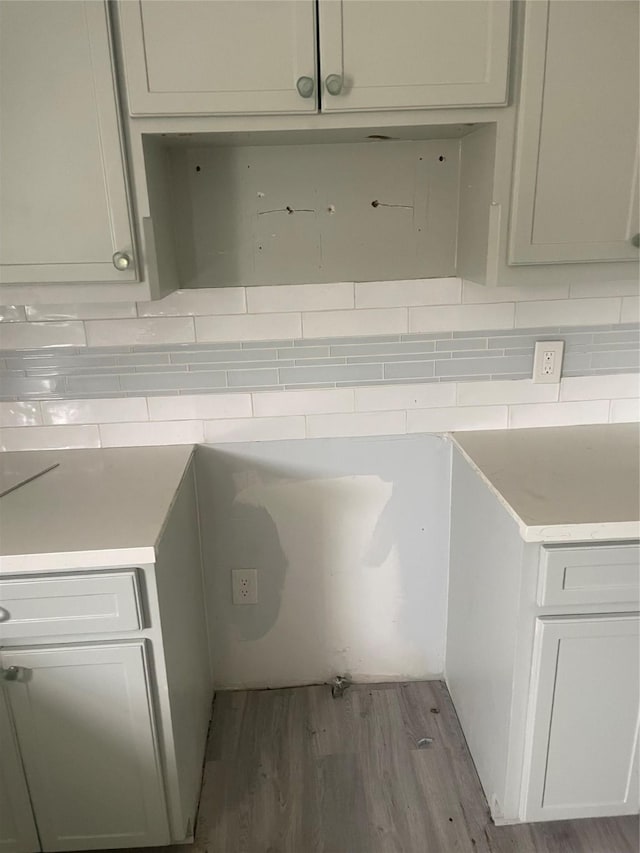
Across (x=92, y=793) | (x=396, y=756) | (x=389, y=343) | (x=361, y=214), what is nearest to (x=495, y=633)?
(x=396, y=756)

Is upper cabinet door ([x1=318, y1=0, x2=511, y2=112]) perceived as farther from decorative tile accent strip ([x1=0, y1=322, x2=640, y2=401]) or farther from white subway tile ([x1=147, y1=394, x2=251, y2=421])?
white subway tile ([x1=147, y1=394, x2=251, y2=421])

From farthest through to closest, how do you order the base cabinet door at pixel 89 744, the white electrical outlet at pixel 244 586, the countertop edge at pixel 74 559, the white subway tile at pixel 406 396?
1. the white electrical outlet at pixel 244 586
2. the white subway tile at pixel 406 396
3. the base cabinet door at pixel 89 744
4. the countertop edge at pixel 74 559

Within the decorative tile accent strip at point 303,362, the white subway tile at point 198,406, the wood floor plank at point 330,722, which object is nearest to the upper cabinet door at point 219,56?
the decorative tile accent strip at point 303,362

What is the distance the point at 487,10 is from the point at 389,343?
78 cm

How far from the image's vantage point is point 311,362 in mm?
1714

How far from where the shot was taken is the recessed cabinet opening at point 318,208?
1.57 m

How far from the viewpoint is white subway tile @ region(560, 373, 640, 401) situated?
176 cm

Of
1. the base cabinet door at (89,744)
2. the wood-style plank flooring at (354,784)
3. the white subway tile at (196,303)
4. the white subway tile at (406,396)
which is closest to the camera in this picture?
the base cabinet door at (89,744)

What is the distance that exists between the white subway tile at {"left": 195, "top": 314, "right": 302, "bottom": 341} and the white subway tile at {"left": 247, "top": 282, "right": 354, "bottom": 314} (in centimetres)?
2

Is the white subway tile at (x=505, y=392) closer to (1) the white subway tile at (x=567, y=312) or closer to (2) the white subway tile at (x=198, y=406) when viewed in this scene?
(1) the white subway tile at (x=567, y=312)

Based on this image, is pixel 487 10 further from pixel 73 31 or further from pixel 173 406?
pixel 173 406

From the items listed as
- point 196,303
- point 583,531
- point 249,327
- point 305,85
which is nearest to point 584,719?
point 583,531

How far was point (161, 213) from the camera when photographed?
1.47m

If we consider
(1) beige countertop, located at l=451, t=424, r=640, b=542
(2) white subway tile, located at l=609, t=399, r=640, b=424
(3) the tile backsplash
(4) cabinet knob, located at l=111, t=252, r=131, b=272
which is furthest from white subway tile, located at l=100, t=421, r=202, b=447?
(2) white subway tile, located at l=609, t=399, r=640, b=424
